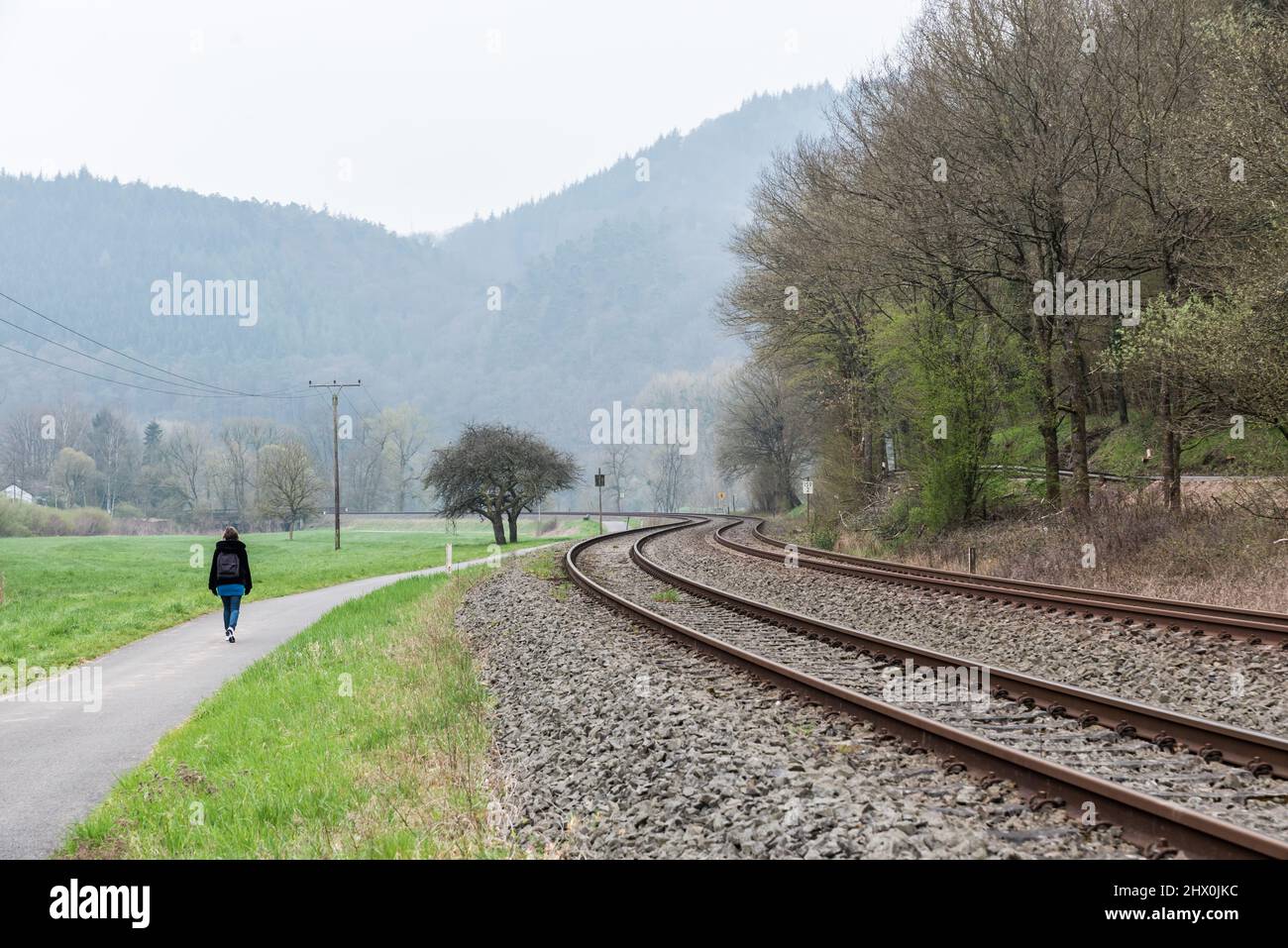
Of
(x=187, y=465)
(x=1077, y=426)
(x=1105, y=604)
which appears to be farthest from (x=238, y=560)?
(x=187, y=465)

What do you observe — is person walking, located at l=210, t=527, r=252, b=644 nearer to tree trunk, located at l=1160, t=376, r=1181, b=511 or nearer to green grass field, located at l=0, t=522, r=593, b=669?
green grass field, located at l=0, t=522, r=593, b=669

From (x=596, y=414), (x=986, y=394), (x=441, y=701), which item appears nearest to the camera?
(x=441, y=701)

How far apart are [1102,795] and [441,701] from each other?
21.1ft

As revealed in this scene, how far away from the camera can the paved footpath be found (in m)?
7.04

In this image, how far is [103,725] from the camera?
10.0 m

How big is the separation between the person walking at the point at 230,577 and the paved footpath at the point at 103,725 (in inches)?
21.2

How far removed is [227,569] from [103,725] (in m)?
6.31

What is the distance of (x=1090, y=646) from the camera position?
35.1 ft

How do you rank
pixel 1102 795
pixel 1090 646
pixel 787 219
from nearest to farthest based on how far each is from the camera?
1. pixel 1102 795
2. pixel 1090 646
3. pixel 787 219

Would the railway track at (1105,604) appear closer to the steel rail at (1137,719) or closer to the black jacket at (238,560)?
the steel rail at (1137,719)

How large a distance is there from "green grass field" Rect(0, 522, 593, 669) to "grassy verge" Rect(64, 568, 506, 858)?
244 inches
